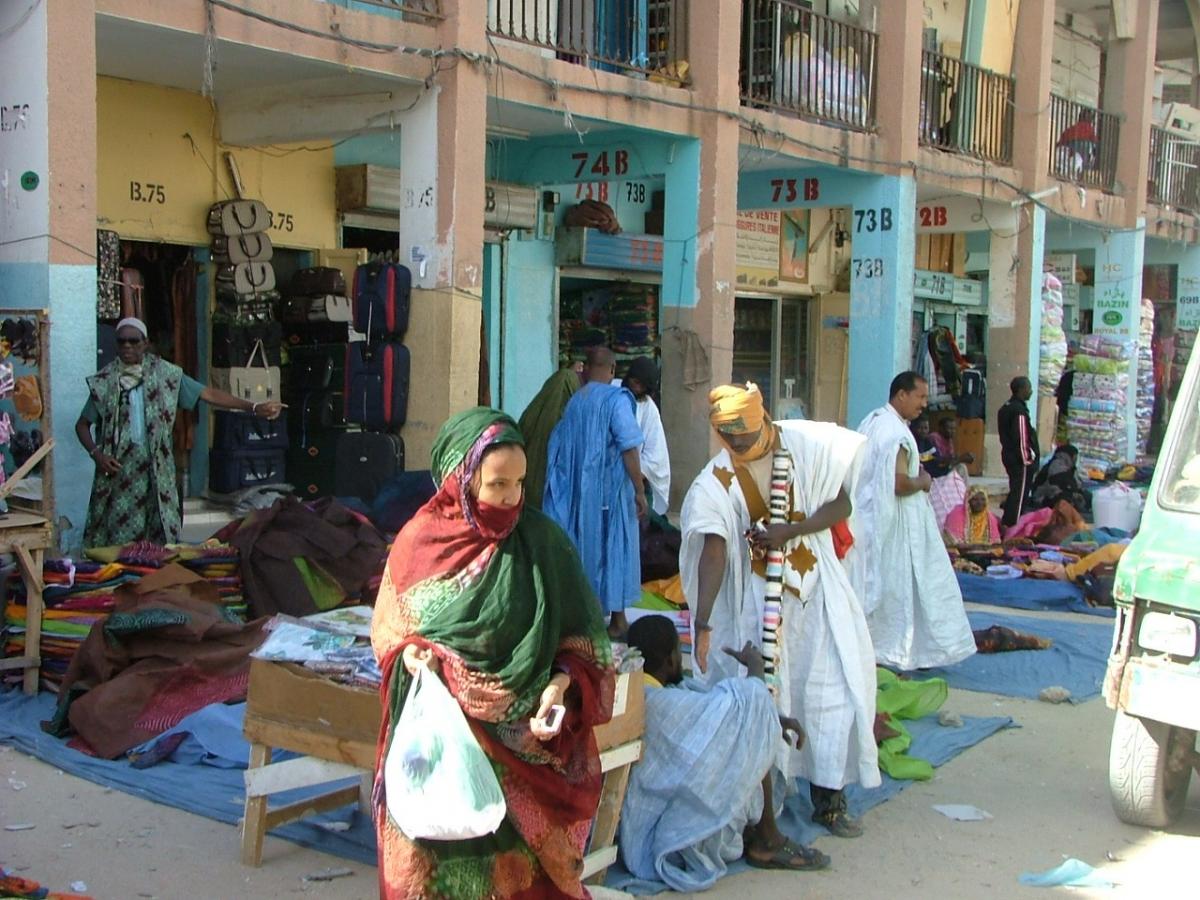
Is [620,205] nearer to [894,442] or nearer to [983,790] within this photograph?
[894,442]

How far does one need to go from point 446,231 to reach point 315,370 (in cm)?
237

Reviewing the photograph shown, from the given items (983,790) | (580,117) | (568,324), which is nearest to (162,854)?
(983,790)

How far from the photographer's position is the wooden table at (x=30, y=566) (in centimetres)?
625

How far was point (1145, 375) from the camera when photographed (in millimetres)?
19953

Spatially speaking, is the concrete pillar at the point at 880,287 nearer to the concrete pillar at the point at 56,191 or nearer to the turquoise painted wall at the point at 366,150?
the turquoise painted wall at the point at 366,150

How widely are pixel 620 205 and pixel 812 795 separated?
33.8ft

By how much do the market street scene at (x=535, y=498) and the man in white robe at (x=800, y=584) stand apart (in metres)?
0.02

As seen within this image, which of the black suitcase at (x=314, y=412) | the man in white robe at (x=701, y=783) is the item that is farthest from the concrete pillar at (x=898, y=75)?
the man in white robe at (x=701, y=783)

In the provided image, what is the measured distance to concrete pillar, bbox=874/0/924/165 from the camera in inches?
539

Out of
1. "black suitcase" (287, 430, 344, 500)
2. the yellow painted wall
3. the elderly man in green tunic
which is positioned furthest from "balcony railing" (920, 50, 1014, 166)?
the elderly man in green tunic

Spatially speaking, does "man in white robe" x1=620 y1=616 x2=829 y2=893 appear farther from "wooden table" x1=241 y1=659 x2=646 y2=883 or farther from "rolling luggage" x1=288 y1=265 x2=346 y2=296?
"rolling luggage" x1=288 y1=265 x2=346 y2=296

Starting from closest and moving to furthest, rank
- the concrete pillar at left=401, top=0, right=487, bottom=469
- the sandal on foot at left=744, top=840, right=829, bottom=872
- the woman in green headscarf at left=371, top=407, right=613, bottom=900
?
the woman in green headscarf at left=371, top=407, right=613, bottom=900 < the sandal on foot at left=744, top=840, right=829, bottom=872 < the concrete pillar at left=401, top=0, right=487, bottom=469

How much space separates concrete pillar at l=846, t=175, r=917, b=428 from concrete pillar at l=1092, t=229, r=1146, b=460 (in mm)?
5877

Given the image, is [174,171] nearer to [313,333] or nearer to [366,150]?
[313,333]
